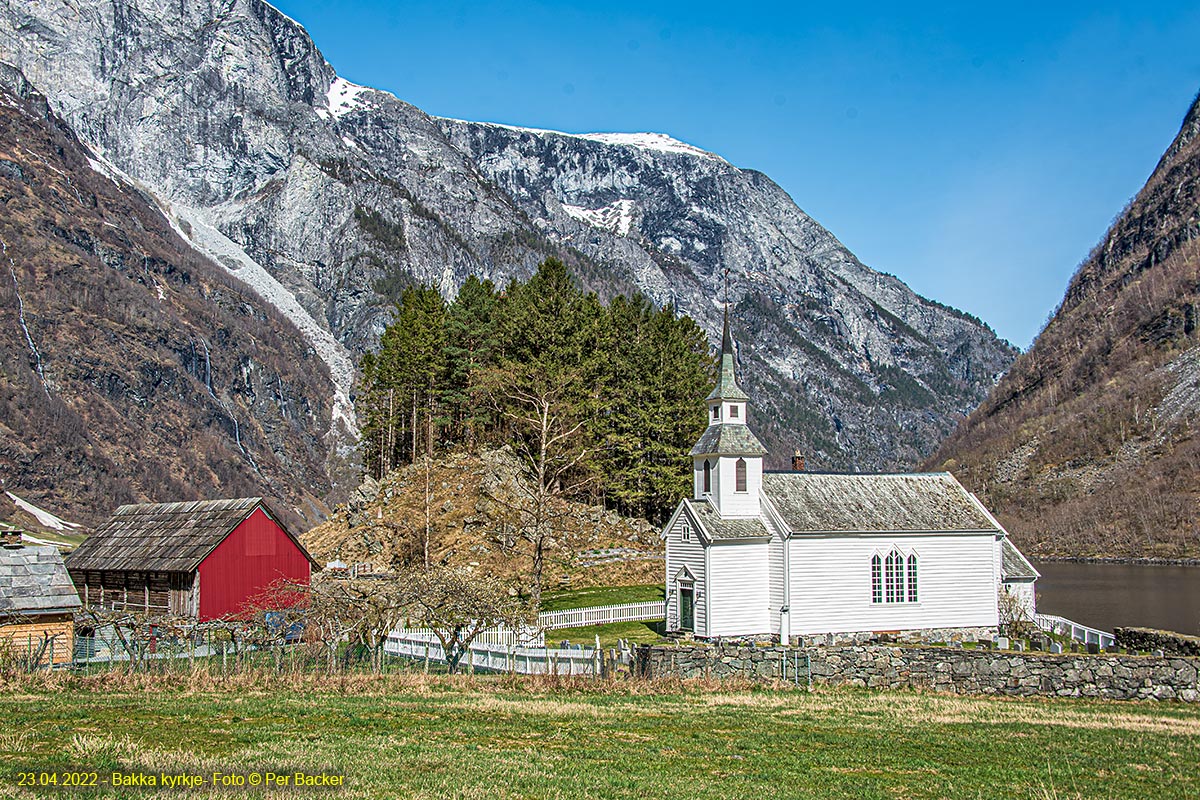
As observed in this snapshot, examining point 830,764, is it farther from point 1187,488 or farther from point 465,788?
point 1187,488

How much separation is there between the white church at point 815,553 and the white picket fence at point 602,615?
3237 millimetres

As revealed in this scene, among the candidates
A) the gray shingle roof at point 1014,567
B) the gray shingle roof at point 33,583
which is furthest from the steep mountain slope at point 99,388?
the gray shingle roof at point 1014,567

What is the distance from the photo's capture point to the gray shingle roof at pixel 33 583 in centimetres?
2923

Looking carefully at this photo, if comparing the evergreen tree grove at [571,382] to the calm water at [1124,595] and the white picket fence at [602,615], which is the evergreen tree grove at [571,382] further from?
the calm water at [1124,595]

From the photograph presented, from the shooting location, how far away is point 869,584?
3781 cm

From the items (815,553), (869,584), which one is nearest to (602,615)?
(815,553)

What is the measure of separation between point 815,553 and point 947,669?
12.8 m

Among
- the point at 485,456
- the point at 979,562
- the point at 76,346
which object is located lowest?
the point at 979,562

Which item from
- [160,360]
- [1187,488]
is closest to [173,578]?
[1187,488]

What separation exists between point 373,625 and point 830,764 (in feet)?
48.9

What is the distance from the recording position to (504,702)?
61.8ft

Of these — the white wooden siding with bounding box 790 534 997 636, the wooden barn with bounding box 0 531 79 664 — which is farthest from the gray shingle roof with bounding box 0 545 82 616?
the white wooden siding with bounding box 790 534 997 636

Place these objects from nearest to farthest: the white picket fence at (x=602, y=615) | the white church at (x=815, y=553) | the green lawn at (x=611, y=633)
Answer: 1. the green lawn at (x=611, y=633)
2. the white church at (x=815, y=553)
3. the white picket fence at (x=602, y=615)

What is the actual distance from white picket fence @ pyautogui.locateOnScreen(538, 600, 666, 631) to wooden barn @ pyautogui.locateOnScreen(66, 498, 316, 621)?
37.5ft
